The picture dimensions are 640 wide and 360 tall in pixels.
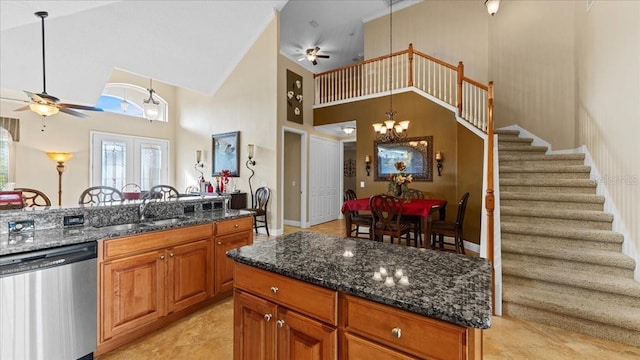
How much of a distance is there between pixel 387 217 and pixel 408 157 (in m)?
2.11

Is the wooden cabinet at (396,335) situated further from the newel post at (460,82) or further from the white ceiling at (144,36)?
the newel post at (460,82)

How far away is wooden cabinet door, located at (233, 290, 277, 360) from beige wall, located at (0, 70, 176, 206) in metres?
6.18

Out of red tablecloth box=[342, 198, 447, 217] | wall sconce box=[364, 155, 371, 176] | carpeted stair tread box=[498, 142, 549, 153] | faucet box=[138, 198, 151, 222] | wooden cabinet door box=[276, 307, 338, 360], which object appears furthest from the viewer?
wall sconce box=[364, 155, 371, 176]

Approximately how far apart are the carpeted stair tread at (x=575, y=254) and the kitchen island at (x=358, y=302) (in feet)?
6.86

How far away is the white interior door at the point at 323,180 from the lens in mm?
7031

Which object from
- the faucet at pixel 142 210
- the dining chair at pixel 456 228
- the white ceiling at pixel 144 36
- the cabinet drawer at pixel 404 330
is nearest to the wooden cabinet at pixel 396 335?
the cabinet drawer at pixel 404 330

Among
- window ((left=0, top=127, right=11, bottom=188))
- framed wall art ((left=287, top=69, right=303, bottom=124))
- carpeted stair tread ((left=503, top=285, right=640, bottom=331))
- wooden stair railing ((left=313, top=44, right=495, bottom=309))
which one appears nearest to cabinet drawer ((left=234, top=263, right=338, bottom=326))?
carpeted stair tread ((left=503, top=285, right=640, bottom=331))

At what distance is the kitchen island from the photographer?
0.88 m

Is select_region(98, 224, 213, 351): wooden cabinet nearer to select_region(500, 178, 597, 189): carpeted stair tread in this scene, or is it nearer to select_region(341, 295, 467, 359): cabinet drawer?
select_region(341, 295, 467, 359): cabinet drawer

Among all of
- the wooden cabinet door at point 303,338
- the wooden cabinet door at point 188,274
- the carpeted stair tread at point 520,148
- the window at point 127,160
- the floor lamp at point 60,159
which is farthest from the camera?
the window at point 127,160

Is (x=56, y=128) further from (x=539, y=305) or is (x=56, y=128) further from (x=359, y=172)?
(x=539, y=305)

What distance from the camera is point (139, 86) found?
7301 mm

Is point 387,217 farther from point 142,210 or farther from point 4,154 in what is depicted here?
point 4,154

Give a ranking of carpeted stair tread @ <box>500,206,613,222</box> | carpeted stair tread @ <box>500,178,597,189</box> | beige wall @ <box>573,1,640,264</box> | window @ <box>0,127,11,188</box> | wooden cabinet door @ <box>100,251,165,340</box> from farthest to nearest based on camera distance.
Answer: window @ <box>0,127,11,188</box> < carpeted stair tread @ <box>500,178,597,189</box> < carpeted stair tread @ <box>500,206,613,222</box> < beige wall @ <box>573,1,640,264</box> < wooden cabinet door @ <box>100,251,165,340</box>
